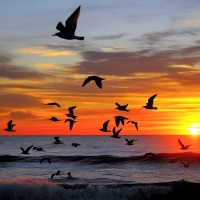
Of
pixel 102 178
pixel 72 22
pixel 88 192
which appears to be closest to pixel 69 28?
pixel 72 22

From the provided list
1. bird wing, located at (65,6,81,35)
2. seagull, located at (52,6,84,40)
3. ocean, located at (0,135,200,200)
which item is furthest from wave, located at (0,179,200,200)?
bird wing, located at (65,6,81,35)

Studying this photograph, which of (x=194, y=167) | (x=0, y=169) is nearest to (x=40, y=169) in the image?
(x=0, y=169)

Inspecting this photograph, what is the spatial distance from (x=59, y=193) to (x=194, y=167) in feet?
76.0

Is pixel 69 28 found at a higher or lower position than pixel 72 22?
lower

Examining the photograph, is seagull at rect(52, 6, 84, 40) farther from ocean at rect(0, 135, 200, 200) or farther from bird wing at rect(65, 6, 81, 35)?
ocean at rect(0, 135, 200, 200)

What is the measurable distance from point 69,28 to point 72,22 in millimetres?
298

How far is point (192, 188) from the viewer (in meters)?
29.5

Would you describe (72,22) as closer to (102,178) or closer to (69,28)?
(69,28)

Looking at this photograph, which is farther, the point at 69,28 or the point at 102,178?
the point at 102,178

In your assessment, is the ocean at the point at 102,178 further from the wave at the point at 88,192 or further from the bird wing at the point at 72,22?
the bird wing at the point at 72,22

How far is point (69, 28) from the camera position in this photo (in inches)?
690

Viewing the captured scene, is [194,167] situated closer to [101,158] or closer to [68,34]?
[101,158]

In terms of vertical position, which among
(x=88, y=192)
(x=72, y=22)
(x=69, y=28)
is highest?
(x=72, y=22)

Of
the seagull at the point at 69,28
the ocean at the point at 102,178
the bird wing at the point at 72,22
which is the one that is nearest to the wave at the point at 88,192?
the ocean at the point at 102,178
